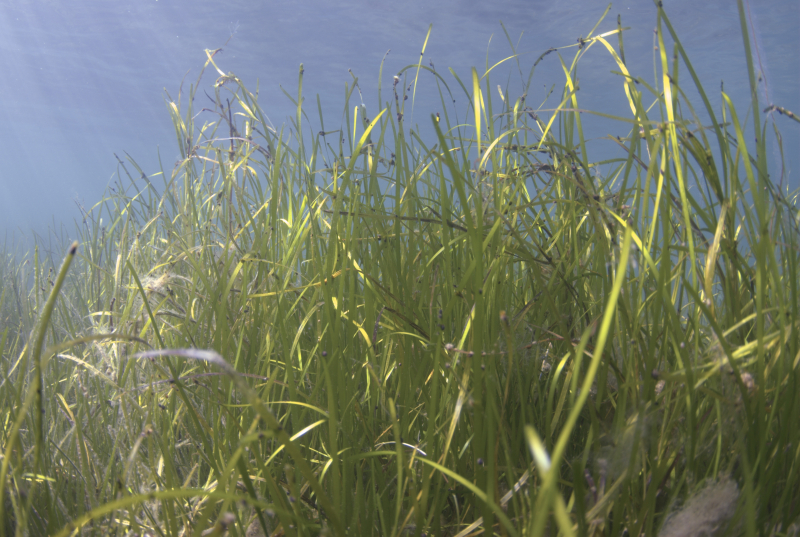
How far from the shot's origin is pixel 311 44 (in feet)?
75.7

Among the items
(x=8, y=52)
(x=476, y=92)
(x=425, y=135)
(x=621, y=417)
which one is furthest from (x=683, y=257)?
(x=425, y=135)

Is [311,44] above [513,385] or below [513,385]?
above

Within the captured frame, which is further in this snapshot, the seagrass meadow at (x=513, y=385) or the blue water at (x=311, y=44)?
the blue water at (x=311, y=44)

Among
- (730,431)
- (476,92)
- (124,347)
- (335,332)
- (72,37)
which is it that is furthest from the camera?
(72,37)

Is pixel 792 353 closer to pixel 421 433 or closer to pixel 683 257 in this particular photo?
pixel 683 257

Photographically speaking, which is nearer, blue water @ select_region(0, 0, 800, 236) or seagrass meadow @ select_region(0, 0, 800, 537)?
seagrass meadow @ select_region(0, 0, 800, 537)

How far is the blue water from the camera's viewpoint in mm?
19984

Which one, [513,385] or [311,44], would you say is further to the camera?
[311,44]

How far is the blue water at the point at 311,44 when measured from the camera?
20.0 metres

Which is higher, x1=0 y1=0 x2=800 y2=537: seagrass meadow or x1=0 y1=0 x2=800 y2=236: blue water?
x1=0 y1=0 x2=800 y2=236: blue water

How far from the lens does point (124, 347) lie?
6.24 ft

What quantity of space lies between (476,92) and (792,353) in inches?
37.8

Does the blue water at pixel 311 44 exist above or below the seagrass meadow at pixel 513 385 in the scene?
above

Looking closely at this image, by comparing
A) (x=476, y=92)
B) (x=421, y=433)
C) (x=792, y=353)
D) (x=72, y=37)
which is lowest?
(x=421, y=433)
